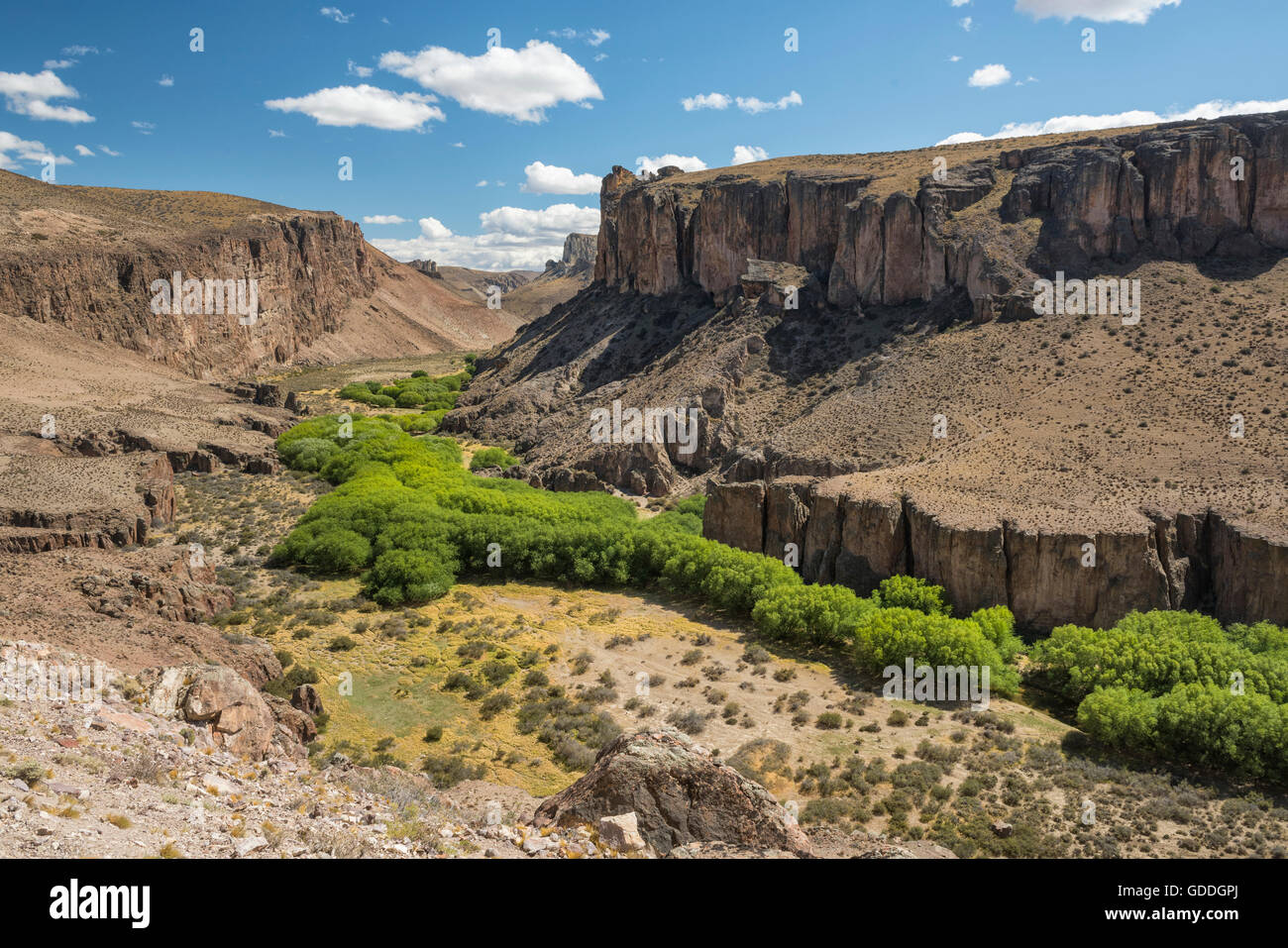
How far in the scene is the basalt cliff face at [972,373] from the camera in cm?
3088

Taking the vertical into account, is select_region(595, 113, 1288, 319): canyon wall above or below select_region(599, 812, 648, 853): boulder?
above

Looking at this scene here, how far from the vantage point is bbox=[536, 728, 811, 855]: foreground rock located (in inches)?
Result: 490

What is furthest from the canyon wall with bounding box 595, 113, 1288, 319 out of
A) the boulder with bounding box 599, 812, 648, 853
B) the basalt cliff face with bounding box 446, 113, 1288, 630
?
the boulder with bounding box 599, 812, 648, 853

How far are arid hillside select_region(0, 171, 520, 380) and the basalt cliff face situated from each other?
43.7 metres

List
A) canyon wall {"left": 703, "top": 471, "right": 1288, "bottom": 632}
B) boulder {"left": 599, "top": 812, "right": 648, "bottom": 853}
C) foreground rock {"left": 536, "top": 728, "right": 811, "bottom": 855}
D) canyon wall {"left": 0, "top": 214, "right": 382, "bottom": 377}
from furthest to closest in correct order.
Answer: canyon wall {"left": 0, "top": 214, "right": 382, "bottom": 377} < canyon wall {"left": 703, "top": 471, "right": 1288, "bottom": 632} < foreground rock {"left": 536, "top": 728, "right": 811, "bottom": 855} < boulder {"left": 599, "top": 812, "right": 648, "bottom": 853}

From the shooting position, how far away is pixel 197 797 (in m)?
11.3

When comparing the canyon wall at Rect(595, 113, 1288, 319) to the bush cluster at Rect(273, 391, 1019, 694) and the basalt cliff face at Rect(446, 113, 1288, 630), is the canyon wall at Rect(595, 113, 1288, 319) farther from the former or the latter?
the bush cluster at Rect(273, 391, 1019, 694)

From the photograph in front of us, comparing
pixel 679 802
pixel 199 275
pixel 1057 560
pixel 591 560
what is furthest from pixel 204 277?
pixel 679 802

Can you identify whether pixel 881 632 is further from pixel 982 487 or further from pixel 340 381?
pixel 340 381

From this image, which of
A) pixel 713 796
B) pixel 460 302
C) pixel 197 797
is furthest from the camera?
pixel 460 302

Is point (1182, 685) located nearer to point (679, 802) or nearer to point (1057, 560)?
point (1057, 560)
